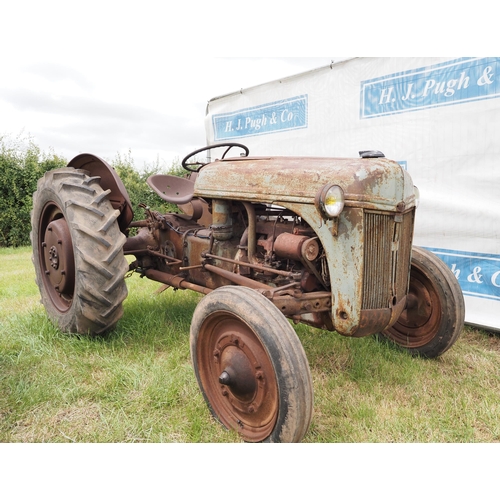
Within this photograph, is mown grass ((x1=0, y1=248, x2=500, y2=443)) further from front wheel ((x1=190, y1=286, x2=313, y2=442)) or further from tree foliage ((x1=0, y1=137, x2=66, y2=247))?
tree foliage ((x1=0, y1=137, x2=66, y2=247))

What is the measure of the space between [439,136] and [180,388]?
3.30m

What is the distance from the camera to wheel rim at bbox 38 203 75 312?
3506mm

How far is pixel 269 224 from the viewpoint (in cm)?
306

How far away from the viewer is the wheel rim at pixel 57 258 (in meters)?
3.51

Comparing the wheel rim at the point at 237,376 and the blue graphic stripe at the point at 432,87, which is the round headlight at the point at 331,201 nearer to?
the wheel rim at the point at 237,376

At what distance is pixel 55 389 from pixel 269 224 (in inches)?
68.2

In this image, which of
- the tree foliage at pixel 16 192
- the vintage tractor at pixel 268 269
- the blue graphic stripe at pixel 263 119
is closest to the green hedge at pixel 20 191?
the tree foliage at pixel 16 192

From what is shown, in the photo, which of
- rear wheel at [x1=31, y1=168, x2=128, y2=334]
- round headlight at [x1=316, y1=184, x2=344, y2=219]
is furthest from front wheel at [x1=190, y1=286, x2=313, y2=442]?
rear wheel at [x1=31, y1=168, x2=128, y2=334]

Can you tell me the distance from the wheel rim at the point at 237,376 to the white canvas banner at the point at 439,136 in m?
2.81

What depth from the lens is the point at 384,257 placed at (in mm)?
2639

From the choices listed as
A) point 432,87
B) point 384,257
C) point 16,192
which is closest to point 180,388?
point 384,257

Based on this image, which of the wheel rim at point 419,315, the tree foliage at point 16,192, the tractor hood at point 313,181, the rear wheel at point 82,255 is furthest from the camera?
the tree foliage at point 16,192

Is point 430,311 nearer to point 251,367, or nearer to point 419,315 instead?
point 419,315

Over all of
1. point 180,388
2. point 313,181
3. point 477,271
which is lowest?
point 180,388
